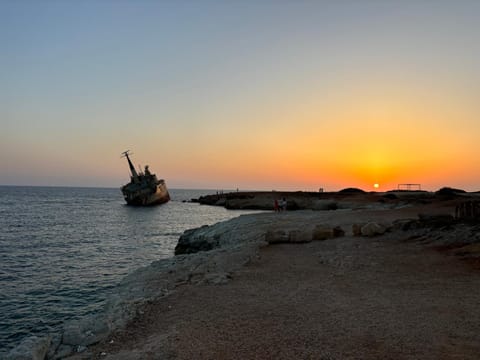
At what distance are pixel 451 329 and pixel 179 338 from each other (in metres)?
5.28

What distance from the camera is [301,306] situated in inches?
353

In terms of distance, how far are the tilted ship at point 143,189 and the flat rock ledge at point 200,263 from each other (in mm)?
56967

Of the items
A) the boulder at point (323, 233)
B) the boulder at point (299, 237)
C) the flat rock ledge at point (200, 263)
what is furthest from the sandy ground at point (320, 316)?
the boulder at point (323, 233)

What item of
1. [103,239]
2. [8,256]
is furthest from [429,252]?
[103,239]

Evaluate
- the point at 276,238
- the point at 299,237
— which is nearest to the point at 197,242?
the point at 276,238

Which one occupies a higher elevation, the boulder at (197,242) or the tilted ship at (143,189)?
the tilted ship at (143,189)

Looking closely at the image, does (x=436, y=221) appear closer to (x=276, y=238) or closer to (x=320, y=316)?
A: (x=276, y=238)

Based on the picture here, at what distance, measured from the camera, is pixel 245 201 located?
7894 cm

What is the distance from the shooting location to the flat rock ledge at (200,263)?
8.09 meters

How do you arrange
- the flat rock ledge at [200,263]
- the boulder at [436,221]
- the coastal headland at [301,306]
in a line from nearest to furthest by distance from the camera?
the coastal headland at [301,306]
the flat rock ledge at [200,263]
the boulder at [436,221]

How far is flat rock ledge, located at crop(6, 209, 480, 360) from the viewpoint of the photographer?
8.09m

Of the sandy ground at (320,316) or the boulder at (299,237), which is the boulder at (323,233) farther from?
the sandy ground at (320,316)

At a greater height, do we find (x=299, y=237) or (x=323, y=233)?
(x=323, y=233)

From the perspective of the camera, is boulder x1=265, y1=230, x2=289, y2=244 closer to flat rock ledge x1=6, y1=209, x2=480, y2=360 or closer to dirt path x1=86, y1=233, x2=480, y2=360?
flat rock ledge x1=6, y1=209, x2=480, y2=360
